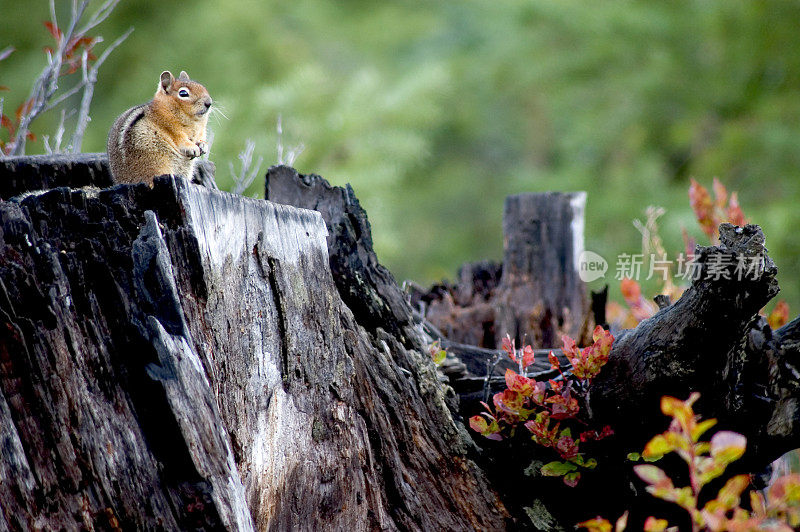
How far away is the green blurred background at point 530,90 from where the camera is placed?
10547 mm

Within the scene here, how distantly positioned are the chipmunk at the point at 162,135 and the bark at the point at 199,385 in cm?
59

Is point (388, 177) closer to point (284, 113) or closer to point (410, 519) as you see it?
point (284, 113)

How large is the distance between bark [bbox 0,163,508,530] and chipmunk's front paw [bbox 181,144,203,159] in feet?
2.26

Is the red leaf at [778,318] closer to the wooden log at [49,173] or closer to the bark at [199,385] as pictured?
the bark at [199,385]

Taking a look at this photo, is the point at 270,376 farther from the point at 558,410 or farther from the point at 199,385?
the point at 558,410

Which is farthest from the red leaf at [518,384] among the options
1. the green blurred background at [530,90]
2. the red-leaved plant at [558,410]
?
the green blurred background at [530,90]

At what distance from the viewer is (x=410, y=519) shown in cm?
254

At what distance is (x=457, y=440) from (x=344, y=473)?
0.44 metres

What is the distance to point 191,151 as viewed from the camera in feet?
9.71

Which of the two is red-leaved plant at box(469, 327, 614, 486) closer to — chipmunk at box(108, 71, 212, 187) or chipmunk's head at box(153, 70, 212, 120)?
chipmunk at box(108, 71, 212, 187)

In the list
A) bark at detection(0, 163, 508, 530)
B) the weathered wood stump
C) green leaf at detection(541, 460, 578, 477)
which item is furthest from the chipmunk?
the weathered wood stump

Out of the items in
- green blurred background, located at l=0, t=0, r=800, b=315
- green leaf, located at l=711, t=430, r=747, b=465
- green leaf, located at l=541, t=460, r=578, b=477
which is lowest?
green leaf, located at l=541, t=460, r=578, b=477

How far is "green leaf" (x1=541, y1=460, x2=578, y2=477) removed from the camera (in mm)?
2475

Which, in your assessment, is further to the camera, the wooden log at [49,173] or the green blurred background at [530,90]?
the green blurred background at [530,90]
